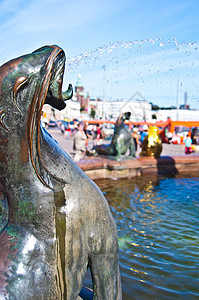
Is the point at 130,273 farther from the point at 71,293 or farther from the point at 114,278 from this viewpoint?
the point at 71,293

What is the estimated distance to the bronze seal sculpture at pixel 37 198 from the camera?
1.25 meters

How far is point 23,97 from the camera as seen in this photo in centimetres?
126

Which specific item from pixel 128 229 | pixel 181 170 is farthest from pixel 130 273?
pixel 181 170

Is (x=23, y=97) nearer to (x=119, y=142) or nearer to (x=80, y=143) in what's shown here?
(x=119, y=142)

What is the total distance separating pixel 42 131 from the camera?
1.42m

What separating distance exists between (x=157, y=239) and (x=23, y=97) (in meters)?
3.13

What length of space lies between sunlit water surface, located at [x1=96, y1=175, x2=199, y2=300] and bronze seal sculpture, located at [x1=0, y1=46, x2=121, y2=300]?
1.47 metres

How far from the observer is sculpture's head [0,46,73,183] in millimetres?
1242

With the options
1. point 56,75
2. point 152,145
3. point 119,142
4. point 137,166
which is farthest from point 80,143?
point 56,75

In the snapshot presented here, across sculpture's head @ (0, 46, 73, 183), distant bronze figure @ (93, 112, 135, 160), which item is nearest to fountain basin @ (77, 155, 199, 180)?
distant bronze figure @ (93, 112, 135, 160)

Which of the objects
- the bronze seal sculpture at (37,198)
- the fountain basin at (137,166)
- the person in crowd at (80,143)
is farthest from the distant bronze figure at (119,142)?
the bronze seal sculpture at (37,198)

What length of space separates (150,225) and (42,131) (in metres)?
3.36

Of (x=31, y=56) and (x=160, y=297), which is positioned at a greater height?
(x=31, y=56)

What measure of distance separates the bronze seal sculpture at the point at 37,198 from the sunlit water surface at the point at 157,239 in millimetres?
1471
